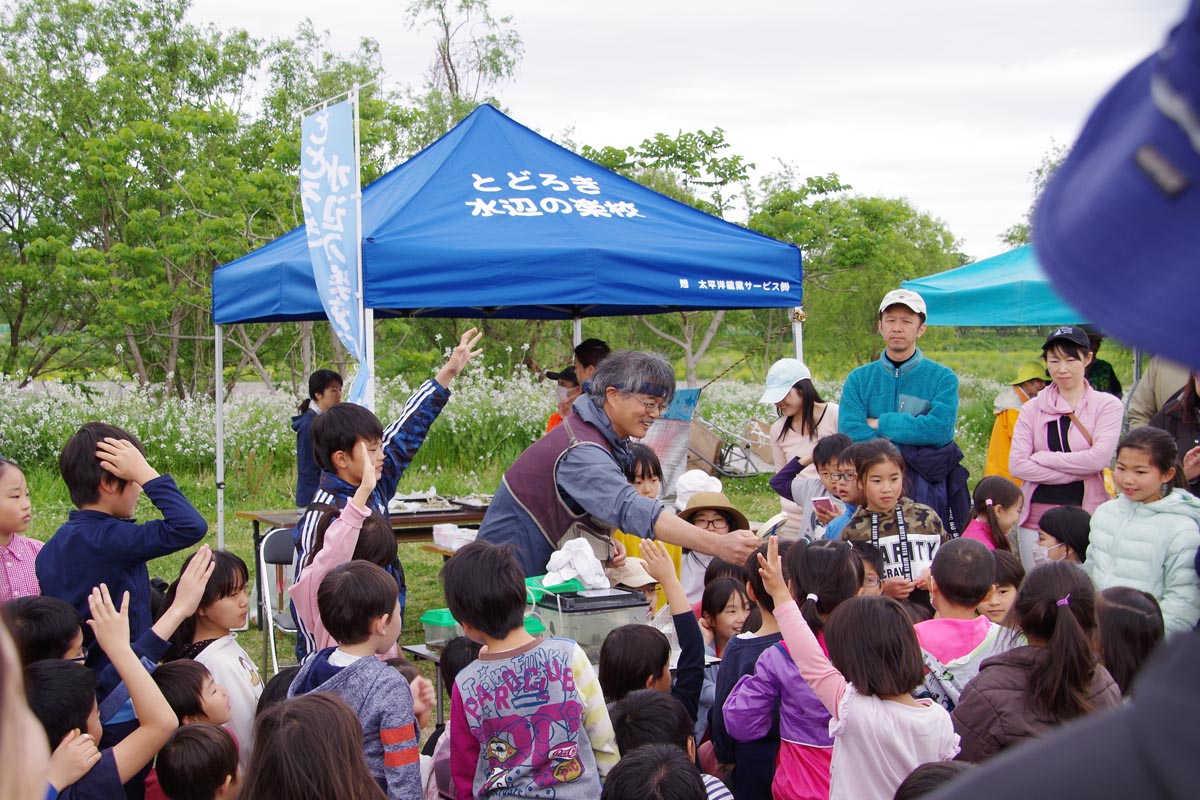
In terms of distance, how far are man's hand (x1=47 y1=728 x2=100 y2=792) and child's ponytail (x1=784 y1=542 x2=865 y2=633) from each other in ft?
6.56

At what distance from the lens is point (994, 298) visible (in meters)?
8.29

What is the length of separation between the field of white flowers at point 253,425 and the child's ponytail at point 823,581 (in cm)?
851

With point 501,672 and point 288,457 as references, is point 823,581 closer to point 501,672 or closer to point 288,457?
point 501,672

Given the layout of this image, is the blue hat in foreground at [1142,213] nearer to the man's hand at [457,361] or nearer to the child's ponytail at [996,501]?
the man's hand at [457,361]

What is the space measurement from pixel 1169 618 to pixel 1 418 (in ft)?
40.0

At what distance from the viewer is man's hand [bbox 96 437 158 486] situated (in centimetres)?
325

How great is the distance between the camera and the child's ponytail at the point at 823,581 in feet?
10.8

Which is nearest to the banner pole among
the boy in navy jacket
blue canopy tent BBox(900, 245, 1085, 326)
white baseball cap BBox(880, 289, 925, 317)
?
the boy in navy jacket

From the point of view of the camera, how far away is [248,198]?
13.5m

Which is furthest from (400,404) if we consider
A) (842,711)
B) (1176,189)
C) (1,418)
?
(1176,189)

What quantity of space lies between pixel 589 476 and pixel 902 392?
2453mm

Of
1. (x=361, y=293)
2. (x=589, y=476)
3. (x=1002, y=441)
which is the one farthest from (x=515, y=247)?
(x=1002, y=441)

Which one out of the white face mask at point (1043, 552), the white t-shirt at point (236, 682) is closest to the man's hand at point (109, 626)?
the white t-shirt at point (236, 682)

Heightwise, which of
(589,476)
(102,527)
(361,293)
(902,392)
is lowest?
(102,527)
